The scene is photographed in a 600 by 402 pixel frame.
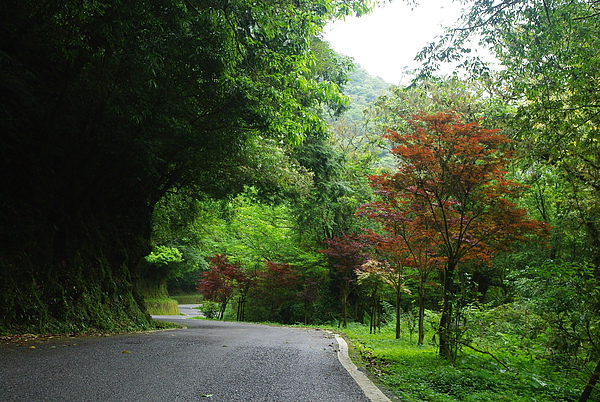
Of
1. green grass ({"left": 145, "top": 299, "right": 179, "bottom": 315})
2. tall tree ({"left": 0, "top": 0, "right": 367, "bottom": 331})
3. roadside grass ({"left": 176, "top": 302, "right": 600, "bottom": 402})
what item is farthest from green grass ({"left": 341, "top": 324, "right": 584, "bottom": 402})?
green grass ({"left": 145, "top": 299, "right": 179, "bottom": 315})

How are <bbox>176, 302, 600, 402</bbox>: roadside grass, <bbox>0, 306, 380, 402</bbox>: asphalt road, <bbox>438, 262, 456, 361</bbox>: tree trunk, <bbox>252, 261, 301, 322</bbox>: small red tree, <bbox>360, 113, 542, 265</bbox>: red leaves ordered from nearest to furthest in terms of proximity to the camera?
1. <bbox>0, 306, 380, 402</bbox>: asphalt road
2. <bbox>176, 302, 600, 402</bbox>: roadside grass
3. <bbox>438, 262, 456, 361</bbox>: tree trunk
4. <bbox>360, 113, 542, 265</bbox>: red leaves
5. <bbox>252, 261, 301, 322</bbox>: small red tree

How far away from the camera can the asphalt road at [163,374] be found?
348cm

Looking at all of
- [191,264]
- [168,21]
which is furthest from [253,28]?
[191,264]

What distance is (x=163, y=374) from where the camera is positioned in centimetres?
430

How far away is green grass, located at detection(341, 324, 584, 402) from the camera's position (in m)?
4.20

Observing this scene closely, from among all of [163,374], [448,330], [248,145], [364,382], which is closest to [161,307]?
[248,145]

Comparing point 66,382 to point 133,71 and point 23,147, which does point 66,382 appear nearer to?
point 133,71

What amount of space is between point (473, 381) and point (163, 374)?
144 inches

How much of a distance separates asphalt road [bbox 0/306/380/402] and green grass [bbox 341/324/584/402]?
0.67m

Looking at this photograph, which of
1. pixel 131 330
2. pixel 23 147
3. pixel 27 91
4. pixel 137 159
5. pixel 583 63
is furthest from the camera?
pixel 131 330

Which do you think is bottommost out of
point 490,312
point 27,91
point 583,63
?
point 490,312

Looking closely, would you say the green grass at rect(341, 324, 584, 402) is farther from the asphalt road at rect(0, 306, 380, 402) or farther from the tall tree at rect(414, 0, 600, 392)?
the tall tree at rect(414, 0, 600, 392)

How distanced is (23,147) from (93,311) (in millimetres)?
3822

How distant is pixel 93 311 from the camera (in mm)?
8938
